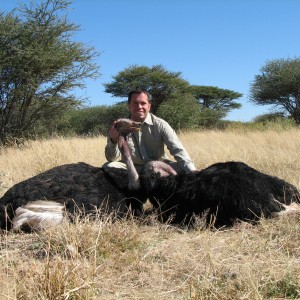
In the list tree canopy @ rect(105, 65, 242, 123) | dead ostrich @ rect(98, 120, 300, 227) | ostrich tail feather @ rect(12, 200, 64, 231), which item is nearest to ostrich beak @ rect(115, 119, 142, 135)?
dead ostrich @ rect(98, 120, 300, 227)

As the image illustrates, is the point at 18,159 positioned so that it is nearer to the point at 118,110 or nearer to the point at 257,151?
the point at 257,151

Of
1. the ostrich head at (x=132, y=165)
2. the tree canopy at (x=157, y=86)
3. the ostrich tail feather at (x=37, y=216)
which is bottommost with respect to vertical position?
the ostrich tail feather at (x=37, y=216)

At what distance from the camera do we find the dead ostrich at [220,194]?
149 inches

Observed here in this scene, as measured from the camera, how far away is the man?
4750mm

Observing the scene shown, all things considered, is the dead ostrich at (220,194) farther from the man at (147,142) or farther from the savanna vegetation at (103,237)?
the man at (147,142)

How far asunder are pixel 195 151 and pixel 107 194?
4.82 metres

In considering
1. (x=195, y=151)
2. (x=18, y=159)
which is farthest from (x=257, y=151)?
(x=18, y=159)

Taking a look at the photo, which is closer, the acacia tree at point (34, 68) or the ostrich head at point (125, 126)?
the ostrich head at point (125, 126)

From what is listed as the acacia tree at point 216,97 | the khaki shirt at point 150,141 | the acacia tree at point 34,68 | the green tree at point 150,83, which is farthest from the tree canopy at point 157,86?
the khaki shirt at point 150,141

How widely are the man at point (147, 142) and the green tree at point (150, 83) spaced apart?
18.6 m

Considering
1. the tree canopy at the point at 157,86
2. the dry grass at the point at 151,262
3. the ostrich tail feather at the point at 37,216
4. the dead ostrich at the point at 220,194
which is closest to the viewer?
the dry grass at the point at 151,262

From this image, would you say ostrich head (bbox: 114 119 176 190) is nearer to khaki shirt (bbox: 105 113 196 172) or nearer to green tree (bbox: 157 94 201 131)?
khaki shirt (bbox: 105 113 196 172)

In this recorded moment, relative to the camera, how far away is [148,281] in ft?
8.87

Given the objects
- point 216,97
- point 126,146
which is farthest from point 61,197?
point 216,97
